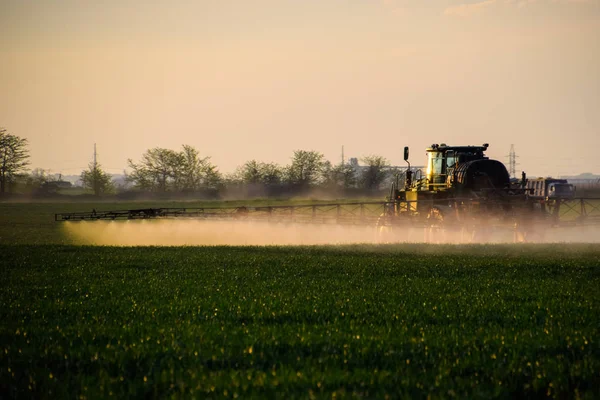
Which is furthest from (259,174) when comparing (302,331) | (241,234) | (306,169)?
(302,331)

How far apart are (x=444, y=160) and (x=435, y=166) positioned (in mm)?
728

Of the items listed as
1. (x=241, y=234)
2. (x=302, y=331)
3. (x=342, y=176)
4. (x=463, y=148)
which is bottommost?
(x=241, y=234)

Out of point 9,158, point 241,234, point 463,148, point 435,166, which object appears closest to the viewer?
point 463,148

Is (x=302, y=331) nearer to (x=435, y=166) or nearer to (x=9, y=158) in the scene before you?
(x=435, y=166)

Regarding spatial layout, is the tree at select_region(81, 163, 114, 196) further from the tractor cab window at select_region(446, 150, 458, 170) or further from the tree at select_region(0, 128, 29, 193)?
the tractor cab window at select_region(446, 150, 458, 170)

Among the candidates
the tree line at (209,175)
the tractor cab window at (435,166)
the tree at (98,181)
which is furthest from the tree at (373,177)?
the tractor cab window at (435,166)

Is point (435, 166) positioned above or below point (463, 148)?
below

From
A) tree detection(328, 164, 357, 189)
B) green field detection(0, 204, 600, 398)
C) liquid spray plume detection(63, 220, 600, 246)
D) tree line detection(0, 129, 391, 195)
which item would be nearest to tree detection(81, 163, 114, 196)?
tree line detection(0, 129, 391, 195)

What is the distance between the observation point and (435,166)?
130 ft

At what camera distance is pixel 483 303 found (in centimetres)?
1412

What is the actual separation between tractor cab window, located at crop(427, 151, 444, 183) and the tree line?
83.1 meters

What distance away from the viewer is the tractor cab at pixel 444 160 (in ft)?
126

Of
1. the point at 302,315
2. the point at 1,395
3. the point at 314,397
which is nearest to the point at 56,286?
the point at 302,315

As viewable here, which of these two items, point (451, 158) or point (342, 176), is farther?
point (342, 176)
